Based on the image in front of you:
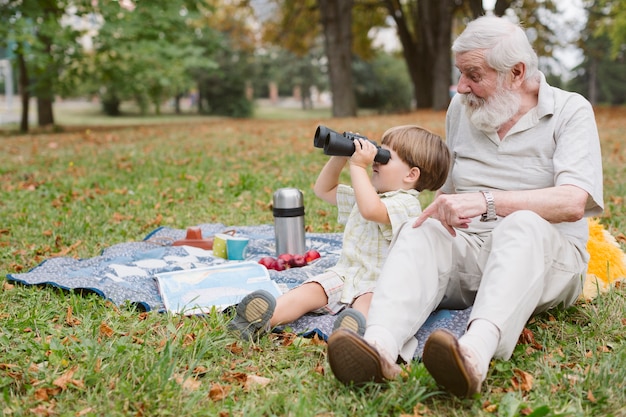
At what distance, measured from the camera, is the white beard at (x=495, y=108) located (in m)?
2.68

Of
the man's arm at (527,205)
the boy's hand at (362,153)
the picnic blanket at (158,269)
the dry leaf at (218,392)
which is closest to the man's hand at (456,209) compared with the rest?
the man's arm at (527,205)

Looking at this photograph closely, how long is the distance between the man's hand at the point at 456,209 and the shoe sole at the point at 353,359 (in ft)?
1.89

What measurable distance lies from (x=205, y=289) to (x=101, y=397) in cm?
118

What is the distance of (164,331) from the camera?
2664 millimetres

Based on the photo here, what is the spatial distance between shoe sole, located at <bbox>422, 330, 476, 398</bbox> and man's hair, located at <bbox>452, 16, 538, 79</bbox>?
1.23 meters

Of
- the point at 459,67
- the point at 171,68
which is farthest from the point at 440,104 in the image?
the point at 459,67

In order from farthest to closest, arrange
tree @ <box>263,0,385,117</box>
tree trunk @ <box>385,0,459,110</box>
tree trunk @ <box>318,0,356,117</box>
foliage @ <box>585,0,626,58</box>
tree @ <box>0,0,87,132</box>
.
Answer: foliage @ <box>585,0,626,58</box> < tree trunk @ <box>385,0,459,110</box> < tree @ <box>263,0,385,117</box> < tree trunk @ <box>318,0,356,117</box> < tree @ <box>0,0,87,132</box>

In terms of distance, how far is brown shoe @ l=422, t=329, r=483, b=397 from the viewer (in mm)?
1881

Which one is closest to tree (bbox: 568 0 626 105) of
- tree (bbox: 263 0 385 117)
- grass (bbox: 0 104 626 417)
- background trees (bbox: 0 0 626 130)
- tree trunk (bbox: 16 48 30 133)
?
background trees (bbox: 0 0 626 130)

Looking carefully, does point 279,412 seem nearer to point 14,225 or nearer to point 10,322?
point 10,322

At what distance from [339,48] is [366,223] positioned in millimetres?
14405

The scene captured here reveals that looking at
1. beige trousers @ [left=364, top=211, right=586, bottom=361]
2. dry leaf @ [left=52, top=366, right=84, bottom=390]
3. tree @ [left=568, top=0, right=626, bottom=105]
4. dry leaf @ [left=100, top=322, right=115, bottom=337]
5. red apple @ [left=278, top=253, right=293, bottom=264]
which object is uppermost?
tree @ [left=568, top=0, right=626, bottom=105]

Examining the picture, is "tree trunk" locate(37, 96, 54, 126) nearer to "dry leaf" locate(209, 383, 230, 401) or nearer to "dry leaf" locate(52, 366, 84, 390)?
"dry leaf" locate(52, 366, 84, 390)

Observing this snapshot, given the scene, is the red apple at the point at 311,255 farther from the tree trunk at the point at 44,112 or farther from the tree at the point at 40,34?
the tree trunk at the point at 44,112
